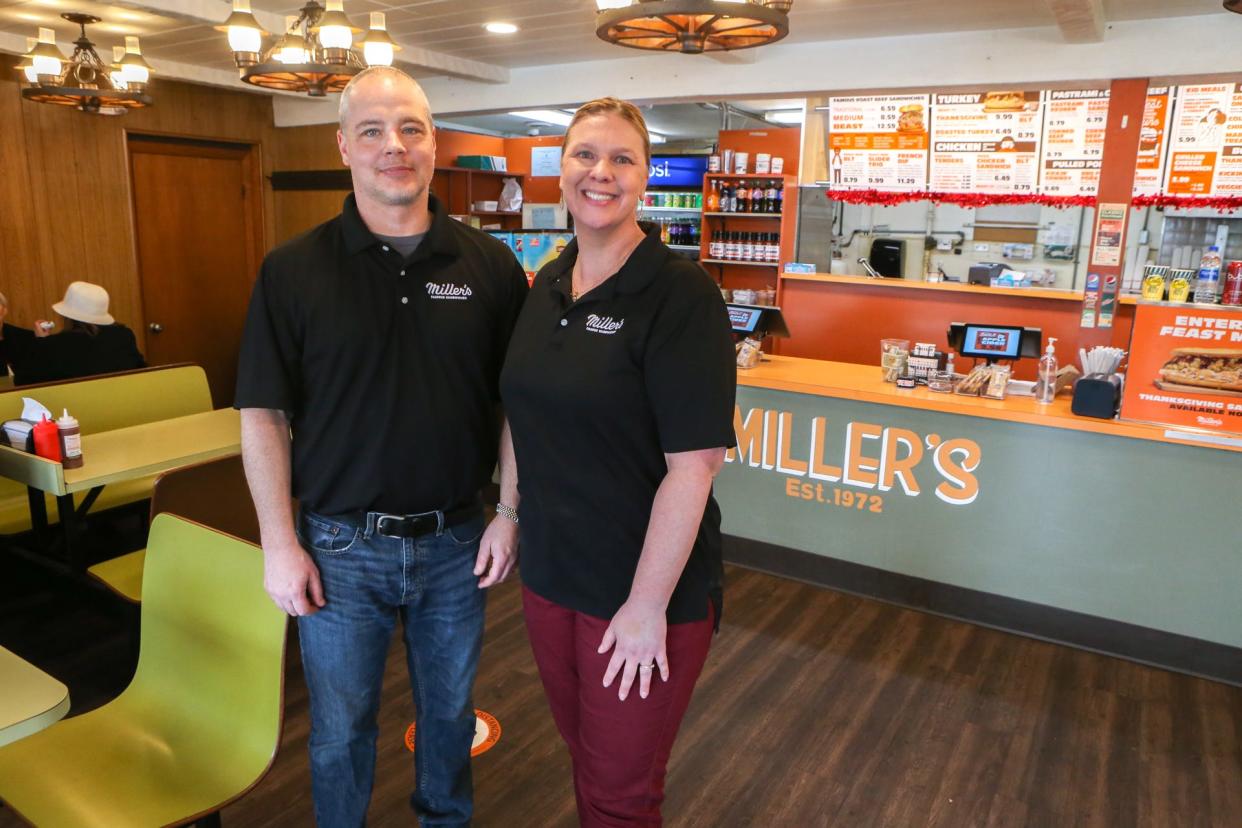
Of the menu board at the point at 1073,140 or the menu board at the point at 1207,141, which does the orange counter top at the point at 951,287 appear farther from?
the menu board at the point at 1207,141

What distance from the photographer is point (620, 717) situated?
1524 millimetres

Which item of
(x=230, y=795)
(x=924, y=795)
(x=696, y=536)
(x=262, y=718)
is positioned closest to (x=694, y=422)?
(x=696, y=536)

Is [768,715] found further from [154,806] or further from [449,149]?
[449,149]

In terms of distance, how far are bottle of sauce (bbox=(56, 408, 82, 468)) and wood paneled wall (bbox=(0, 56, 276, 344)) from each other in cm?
358

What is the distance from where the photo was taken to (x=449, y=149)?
7469mm

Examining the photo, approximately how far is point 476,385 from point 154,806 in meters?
1.04

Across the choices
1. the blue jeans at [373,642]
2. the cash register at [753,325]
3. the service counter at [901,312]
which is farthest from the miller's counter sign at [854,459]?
the service counter at [901,312]

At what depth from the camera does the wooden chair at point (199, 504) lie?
2.62m

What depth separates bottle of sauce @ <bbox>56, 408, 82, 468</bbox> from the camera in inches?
114

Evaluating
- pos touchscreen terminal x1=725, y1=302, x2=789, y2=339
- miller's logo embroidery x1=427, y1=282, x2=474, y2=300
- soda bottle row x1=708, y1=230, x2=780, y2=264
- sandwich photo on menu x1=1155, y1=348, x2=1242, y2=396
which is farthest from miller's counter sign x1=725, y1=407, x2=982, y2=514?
soda bottle row x1=708, y1=230, x2=780, y2=264

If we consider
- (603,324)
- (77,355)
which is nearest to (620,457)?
(603,324)

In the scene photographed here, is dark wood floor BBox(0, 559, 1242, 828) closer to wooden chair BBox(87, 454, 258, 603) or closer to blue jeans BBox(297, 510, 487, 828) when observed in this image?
wooden chair BBox(87, 454, 258, 603)

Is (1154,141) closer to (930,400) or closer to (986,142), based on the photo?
(986,142)

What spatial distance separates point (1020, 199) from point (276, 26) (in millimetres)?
4698
